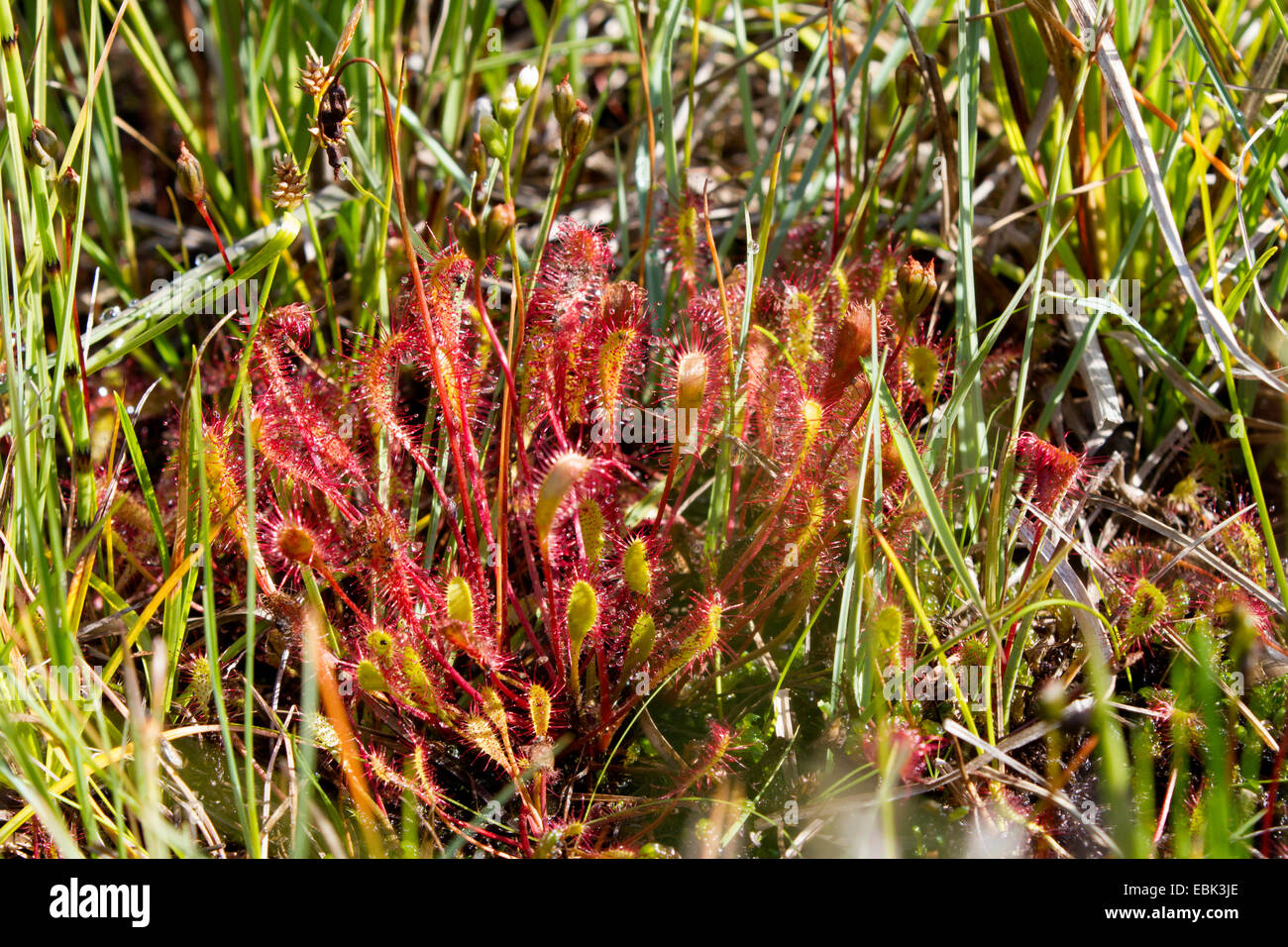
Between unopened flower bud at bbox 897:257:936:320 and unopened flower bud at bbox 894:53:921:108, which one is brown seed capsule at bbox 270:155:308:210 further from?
unopened flower bud at bbox 894:53:921:108

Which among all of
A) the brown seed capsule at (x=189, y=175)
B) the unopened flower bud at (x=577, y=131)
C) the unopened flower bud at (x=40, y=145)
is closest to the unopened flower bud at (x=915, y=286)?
the unopened flower bud at (x=577, y=131)

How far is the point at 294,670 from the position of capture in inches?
52.6

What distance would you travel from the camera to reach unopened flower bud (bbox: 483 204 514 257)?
0.93m

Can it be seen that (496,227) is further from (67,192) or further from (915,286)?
(67,192)

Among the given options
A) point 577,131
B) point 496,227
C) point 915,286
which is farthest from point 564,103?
point 915,286

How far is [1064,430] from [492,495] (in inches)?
36.4

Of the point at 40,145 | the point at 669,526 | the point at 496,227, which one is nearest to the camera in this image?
the point at 496,227

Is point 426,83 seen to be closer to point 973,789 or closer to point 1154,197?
point 1154,197

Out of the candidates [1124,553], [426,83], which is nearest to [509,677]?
[1124,553]

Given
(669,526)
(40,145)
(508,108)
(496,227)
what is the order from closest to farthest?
(496,227) → (508,108) → (40,145) → (669,526)

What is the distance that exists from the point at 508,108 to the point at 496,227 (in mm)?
181

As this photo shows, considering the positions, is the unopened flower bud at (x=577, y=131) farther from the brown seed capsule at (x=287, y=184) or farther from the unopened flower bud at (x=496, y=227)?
the brown seed capsule at (x=287, y=184)

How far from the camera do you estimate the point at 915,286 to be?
112 centimetres

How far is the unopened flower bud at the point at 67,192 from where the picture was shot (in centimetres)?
123
